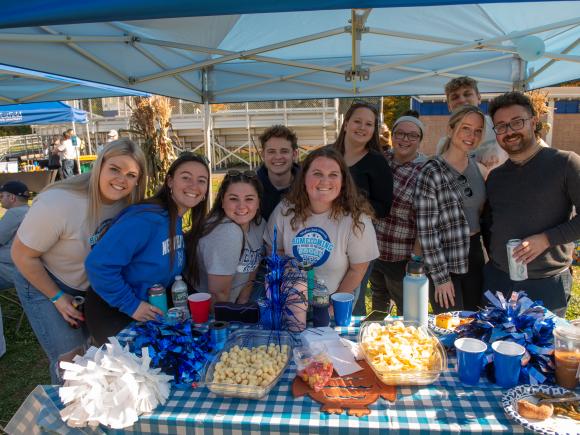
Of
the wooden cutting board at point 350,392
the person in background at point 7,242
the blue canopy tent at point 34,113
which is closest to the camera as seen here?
the wooden cutting board at point 350,392

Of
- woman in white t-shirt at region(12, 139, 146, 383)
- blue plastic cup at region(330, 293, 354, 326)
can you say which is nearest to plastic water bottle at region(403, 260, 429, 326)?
blue plastic cup at region(330, 293, 354, 326)

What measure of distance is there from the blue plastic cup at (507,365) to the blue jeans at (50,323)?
2.05 metres

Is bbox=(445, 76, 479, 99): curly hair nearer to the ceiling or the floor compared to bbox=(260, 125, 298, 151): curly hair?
nearer to the ceiling

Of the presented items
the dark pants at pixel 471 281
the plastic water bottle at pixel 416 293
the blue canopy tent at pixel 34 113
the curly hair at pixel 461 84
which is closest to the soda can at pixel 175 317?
the plastic water bottle at pixel 416 293

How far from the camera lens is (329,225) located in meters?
2.19

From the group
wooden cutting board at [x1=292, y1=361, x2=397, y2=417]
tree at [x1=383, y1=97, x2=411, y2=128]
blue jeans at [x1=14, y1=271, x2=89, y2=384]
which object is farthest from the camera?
tree at [x1=383, y1=97, x2=411, y2=128]

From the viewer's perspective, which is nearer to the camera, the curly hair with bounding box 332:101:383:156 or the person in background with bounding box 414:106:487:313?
the person in background with bounding box 414:106:487:313

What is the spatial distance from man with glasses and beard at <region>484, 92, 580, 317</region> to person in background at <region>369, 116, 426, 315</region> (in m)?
0.60

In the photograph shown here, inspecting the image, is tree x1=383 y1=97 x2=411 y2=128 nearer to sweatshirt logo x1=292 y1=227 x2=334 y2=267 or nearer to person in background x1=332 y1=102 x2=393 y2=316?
person in background x1=332 y1=102 x2=393 y2=316

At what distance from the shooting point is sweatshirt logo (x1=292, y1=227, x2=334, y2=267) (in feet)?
7.09

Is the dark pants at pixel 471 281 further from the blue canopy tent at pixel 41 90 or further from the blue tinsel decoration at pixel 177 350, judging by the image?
the blue canopy tent at pixel 41 90

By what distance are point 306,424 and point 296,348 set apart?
385 mm

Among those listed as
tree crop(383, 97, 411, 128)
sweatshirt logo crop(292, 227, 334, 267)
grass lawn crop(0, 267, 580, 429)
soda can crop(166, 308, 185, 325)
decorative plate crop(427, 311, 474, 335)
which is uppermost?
tree crop(383, 97, 411, 128)

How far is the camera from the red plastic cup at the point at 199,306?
77.7 inches
